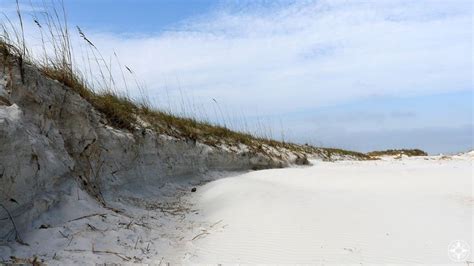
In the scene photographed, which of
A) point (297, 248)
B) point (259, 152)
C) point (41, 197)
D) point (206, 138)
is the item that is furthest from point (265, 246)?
point (259, 152)

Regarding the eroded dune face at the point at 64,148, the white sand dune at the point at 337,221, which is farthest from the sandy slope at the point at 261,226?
the eroded dune face at the point at 64,148

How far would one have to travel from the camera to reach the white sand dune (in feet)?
12.8

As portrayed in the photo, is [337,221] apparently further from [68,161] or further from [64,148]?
[64,148]

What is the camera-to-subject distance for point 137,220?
4781 mm

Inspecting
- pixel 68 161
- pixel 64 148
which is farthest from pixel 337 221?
pixel 64 148

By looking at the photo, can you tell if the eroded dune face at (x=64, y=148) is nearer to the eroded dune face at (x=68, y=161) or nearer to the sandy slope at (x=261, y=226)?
the eroded dune face at (x=68, y=161)

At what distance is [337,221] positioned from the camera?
15.4 ft

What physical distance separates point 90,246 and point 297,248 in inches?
74.6

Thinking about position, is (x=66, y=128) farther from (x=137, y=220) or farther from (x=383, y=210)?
(x=383, y=210)

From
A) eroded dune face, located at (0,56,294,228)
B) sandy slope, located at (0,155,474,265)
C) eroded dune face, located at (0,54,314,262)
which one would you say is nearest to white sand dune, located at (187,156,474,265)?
sandy slope, located at (0,155,474,265)

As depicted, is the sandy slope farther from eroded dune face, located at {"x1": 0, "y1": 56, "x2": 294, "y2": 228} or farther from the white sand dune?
eroded dune face, located at {"x1": 0, "y1": 56, "x2": 294, "y2": 228}

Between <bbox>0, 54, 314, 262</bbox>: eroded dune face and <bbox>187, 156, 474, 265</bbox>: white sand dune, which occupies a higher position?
<bbox>0, 54, 314, 262</bbox>: eroded dune face

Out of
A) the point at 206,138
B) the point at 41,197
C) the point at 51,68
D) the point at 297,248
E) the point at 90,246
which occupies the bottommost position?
the point at 297,248

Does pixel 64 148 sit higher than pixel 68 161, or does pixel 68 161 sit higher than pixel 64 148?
pixel 64 148
